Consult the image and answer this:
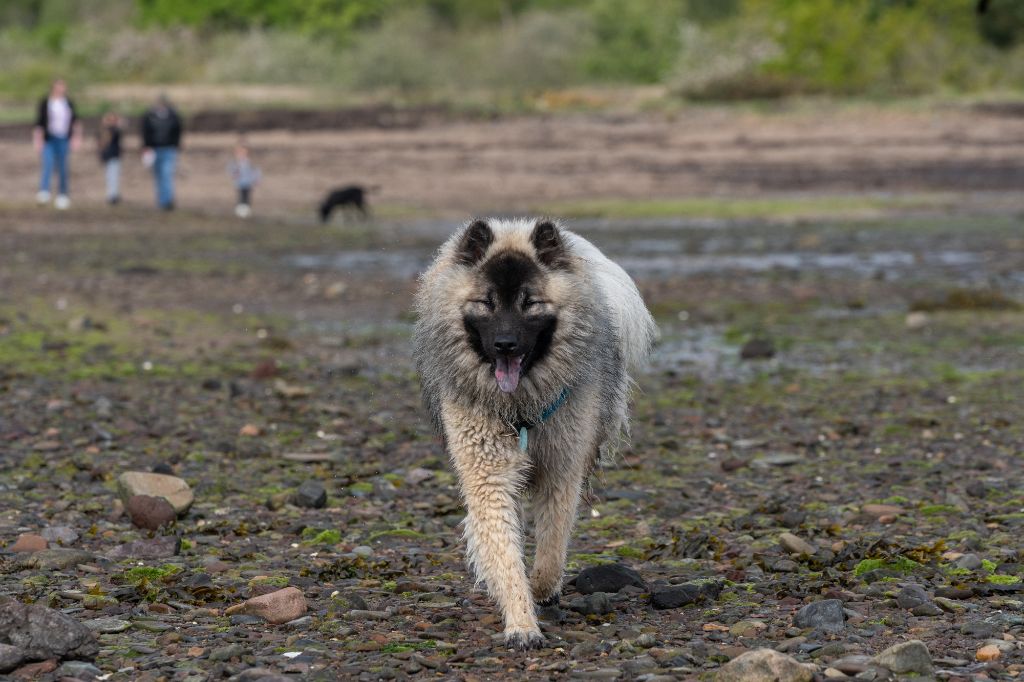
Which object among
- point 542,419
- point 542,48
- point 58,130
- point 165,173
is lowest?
point 542,419

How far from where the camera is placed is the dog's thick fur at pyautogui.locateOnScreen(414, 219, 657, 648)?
6734mm

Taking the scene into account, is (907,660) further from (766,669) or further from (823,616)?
(823,616)

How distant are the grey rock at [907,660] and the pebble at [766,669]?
1.02ft

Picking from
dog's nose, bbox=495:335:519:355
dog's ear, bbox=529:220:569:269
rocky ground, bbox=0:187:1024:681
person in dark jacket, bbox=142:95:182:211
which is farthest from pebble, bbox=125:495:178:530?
person in dark jacket, bbox=142:95:182:211

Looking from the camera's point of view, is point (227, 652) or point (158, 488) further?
point (158, 488)

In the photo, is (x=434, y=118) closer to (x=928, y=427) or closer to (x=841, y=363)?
(x=841, y=363)

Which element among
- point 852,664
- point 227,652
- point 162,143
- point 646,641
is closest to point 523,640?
point 646,641

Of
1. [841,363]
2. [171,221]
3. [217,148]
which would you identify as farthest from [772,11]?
[841,363]

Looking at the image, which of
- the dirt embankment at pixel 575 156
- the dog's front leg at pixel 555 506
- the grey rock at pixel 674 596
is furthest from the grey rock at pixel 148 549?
the dirt embankment at pixel 575 156

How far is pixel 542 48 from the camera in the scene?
6600 centimetres

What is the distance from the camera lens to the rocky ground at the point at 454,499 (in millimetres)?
6375

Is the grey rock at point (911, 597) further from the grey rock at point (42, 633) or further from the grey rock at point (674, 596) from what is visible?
the grey rock at point (42, 633)

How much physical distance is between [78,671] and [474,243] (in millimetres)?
2436

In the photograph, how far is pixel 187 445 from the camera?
10.7 m
